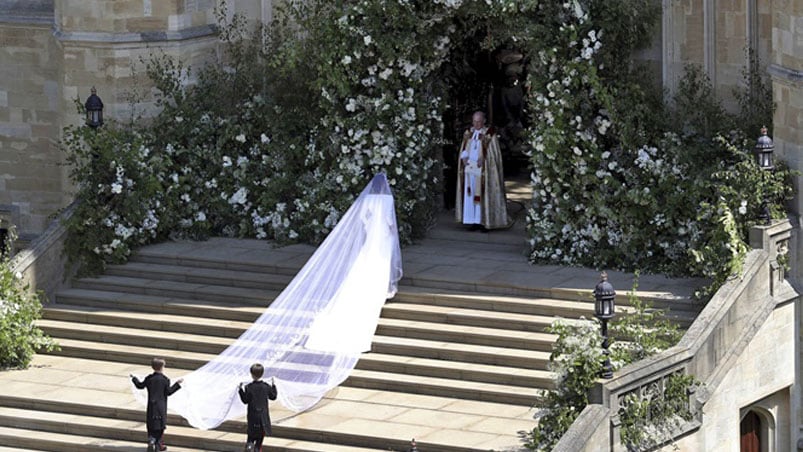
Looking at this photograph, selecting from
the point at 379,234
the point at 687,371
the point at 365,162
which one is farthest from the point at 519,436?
the point at 365,162

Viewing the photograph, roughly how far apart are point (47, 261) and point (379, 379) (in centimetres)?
543

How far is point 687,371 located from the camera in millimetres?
23453

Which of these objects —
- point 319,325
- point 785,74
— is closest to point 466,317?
point 319,325

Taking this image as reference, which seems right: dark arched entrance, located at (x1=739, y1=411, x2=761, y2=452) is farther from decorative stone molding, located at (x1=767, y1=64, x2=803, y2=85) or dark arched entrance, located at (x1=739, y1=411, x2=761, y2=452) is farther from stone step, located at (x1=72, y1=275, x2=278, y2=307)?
stone step, located at (x1=72, y1=275, x2=278, y2=307)

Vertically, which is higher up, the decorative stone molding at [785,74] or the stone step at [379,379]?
the decorative stone molding at [785,74]

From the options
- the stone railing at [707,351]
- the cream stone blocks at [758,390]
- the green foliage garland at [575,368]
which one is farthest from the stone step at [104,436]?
the cream stone blocks at [758,390]

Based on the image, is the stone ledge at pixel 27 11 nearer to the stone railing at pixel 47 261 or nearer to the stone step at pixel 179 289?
the stone railing at pixel 47 261

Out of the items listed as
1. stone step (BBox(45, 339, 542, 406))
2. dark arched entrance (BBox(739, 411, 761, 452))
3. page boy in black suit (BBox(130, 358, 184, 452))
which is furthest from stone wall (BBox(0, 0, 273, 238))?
dark arched entrance (BBox(739, 411, 761, 452))

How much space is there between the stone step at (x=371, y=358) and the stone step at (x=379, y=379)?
0.06 metres

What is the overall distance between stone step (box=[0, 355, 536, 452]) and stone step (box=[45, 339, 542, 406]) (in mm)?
72

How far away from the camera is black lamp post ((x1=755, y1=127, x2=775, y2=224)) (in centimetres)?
2512

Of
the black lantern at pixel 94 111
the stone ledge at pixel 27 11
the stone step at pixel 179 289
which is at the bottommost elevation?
the stone step at pixel 179 289

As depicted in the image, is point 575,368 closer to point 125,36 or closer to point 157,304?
point 157,304

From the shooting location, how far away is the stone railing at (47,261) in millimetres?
27734
